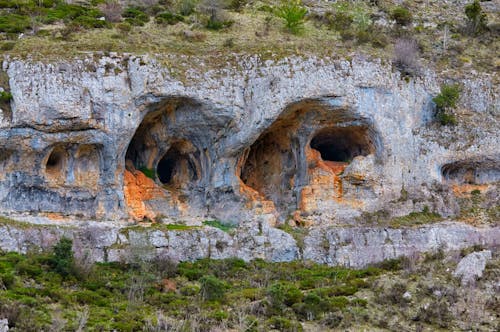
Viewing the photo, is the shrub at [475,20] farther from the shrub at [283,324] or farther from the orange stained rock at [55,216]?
the shrub at [283,324]

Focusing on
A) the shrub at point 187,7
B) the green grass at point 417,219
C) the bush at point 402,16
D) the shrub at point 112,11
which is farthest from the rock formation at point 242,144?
the bush at point 402,16

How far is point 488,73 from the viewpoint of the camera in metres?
52.5

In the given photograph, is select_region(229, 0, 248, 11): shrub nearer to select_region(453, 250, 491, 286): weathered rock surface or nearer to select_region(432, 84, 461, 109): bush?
select_region(432, 84, 461, 109): bush

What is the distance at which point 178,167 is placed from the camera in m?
48.3

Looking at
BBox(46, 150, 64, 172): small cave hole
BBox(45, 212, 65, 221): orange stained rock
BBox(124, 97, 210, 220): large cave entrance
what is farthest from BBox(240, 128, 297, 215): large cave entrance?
BBox(45, 212, 65, 221): orange stained rock

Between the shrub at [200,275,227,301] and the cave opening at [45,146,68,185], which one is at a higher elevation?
the cave opening at [45,146,68,185]

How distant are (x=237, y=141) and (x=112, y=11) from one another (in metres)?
11.8

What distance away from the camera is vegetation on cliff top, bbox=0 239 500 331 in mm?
32219

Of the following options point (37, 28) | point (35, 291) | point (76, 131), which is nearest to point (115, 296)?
point (35, 291)

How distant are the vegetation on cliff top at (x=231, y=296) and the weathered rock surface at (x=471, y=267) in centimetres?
33

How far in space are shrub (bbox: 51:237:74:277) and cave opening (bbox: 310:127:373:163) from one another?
1511 centimetres

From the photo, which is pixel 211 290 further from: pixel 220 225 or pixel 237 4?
pixel 237 4

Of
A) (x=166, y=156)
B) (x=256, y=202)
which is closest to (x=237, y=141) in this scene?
(x=256, y=202)

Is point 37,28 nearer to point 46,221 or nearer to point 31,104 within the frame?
point 31,104
